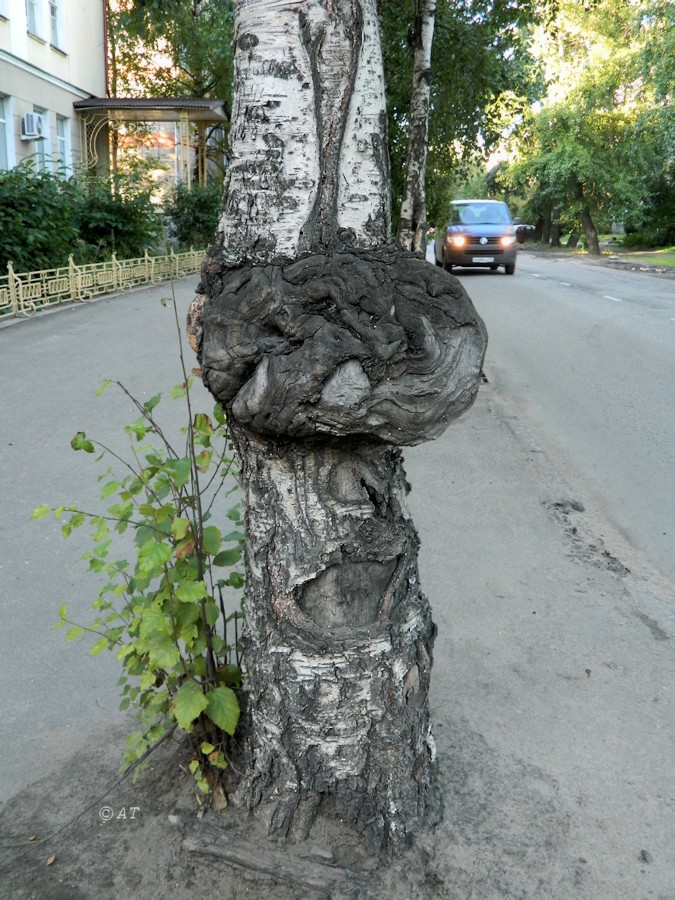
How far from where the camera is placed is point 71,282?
14.3m

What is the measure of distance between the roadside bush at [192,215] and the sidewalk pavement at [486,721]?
1923 cm

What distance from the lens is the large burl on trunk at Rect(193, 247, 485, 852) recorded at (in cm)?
202

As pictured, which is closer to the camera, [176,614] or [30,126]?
[176,614]

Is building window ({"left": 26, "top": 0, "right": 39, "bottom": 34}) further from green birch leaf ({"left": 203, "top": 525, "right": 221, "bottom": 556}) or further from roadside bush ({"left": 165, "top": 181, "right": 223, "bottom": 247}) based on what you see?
green birch leaf ({"left": 203, "top": 525, "right": 221, "bottom": 556})

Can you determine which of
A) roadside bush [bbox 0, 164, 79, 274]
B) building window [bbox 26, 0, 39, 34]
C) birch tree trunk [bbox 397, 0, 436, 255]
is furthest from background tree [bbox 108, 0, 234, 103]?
birch tree trunk [bbox 397, 0, 436, 255]

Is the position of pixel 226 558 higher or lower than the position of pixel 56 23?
lower

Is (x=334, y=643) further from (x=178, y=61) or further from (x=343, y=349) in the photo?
(x=178, y=61)

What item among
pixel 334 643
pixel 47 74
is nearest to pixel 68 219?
pixel 47 74

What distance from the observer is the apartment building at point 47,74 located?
19.7m

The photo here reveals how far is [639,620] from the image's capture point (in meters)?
4.12

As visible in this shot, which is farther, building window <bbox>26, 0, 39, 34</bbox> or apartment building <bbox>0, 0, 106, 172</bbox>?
building window <bbox>26, 0, 39, 34</bbox>

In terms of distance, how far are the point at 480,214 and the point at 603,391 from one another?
1566 centimetres

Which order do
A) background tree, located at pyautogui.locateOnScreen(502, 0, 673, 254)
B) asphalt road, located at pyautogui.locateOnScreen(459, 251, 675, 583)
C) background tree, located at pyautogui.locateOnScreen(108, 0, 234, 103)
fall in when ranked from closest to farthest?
asphalt road, located at pyautogui.locateOnScreen(459, 251, 675, 583) → background tree, located at pyautogui.locateOnScreen(108, 0, 234, 103) → background tree, located at pyautogui.locateOnScreen(502, 0, 673, 254)

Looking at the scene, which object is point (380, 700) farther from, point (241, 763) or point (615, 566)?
point (615, 566)
